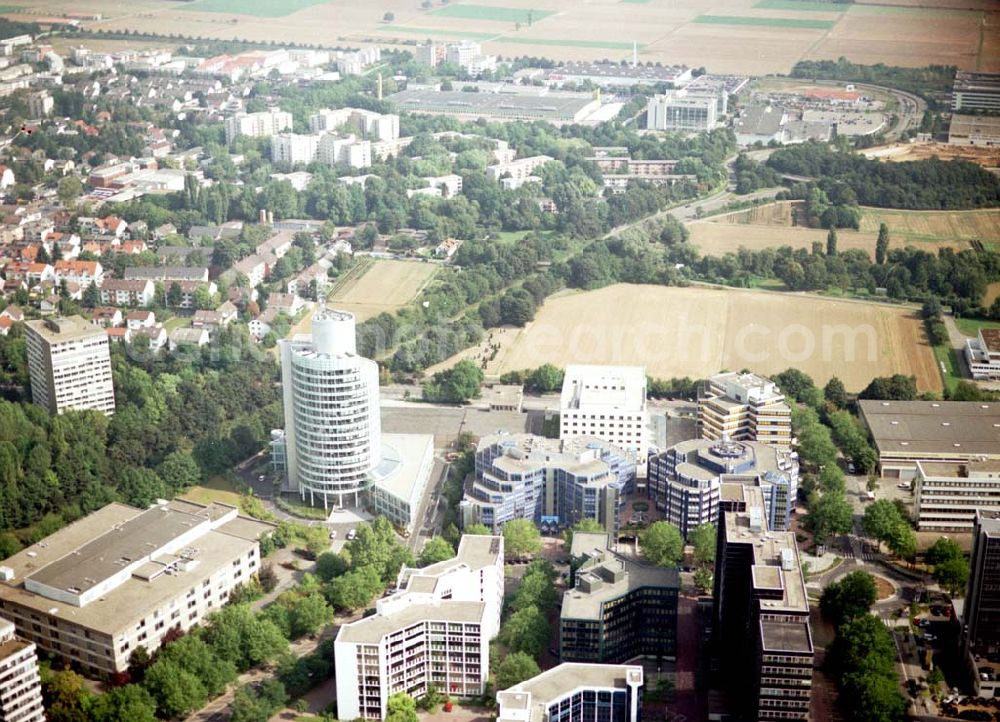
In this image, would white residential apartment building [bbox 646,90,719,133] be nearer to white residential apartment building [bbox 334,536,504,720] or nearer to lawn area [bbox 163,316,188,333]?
lawn area [bbox 163,316,188,333]

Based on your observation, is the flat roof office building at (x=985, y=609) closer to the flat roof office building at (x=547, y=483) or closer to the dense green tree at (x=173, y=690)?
the flat roof office building at (x=547, y=483)

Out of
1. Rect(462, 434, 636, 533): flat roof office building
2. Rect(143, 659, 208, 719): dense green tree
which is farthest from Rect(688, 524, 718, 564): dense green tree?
Rect(143, 659, 208, 719): dense green tree

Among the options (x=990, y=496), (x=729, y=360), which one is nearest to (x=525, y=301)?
(x=729, y=360)

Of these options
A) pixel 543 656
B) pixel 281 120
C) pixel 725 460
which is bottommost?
pixel 543 656

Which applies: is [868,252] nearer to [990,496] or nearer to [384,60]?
[990,496]

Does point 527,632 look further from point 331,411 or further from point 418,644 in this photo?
point 331,411

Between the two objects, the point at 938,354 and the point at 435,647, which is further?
the point at 938,354

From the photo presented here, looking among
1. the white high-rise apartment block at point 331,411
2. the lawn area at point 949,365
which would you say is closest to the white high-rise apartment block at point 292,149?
the white high-rise apartment block at point 331,411
